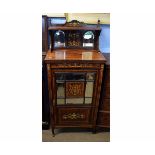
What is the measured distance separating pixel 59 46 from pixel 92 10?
0.40 m

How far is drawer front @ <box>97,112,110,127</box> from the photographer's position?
55.1 inches

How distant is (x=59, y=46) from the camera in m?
1.40

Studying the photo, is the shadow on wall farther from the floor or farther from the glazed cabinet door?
the floor

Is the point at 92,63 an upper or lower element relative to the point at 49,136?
upper

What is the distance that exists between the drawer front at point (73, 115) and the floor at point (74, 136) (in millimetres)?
58

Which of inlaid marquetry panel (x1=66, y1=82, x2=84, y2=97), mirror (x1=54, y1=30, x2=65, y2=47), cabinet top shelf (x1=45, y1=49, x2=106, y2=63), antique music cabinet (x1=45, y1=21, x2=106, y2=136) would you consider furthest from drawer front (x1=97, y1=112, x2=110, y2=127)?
mirror (x1=54, y1=30, x2=65, y2=47)

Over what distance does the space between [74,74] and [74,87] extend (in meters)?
0.08

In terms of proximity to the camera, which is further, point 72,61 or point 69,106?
point 69,106

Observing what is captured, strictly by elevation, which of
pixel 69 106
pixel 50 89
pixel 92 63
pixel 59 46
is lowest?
pixel 69 106

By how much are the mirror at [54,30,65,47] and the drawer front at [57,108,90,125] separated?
40cm
